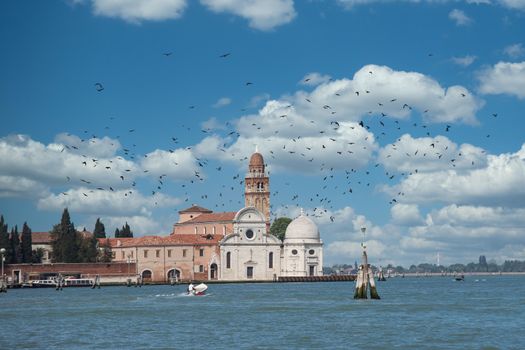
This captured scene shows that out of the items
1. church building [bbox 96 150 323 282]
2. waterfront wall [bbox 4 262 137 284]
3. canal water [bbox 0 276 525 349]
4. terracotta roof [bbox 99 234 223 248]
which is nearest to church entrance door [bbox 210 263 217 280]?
Result: church building [bbox 96 150 323 282]

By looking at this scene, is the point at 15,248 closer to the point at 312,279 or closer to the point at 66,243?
the point at 66,243

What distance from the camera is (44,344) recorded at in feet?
103

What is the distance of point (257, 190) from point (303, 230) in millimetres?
6758

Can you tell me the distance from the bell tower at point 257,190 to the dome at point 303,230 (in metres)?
2.85

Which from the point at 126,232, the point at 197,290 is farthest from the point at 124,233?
the point at 197,290

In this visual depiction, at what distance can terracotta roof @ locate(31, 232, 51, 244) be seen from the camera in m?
112

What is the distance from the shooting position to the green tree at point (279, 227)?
387 feet

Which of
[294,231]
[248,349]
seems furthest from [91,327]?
[294,231]

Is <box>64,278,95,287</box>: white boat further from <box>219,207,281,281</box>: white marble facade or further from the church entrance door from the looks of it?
<box>219,207,281,281</box>: white marble facade

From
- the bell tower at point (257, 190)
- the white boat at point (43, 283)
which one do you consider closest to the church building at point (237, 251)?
the bell tower at point (257, 190)

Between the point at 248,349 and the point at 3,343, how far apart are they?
7992 mm

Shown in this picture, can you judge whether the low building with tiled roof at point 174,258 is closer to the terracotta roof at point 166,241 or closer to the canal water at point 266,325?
the terracotta roof at point 166,241

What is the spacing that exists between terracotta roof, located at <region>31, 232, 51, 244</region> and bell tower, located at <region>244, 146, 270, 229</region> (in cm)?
2274

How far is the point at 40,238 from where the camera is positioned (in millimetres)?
113188
